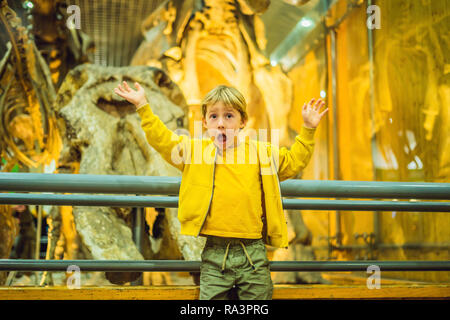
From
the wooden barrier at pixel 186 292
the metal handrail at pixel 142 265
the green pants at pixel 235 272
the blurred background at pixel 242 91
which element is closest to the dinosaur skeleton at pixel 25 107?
the blurred background at pixel 242 91

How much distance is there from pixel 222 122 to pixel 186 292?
1.87 feet

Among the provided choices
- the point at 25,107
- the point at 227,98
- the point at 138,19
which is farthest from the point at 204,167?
the point at 138,19

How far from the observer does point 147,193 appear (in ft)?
5.30

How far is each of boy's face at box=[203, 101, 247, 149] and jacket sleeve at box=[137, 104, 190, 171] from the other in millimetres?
103

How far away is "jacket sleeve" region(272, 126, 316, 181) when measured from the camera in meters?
1.48

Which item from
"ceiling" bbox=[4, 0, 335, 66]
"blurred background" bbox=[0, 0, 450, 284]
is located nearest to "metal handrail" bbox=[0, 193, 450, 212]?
"blurred background" bbox=[0, 0, 450, 284]

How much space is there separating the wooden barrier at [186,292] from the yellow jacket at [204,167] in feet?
0.84

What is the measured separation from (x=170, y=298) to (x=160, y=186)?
1.19ft

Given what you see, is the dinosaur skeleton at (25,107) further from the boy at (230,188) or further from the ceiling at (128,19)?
the boy at (230,188)

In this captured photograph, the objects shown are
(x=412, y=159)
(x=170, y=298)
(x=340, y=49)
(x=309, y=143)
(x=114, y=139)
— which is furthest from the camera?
(x=340, y=49)

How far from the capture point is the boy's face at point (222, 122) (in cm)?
146
